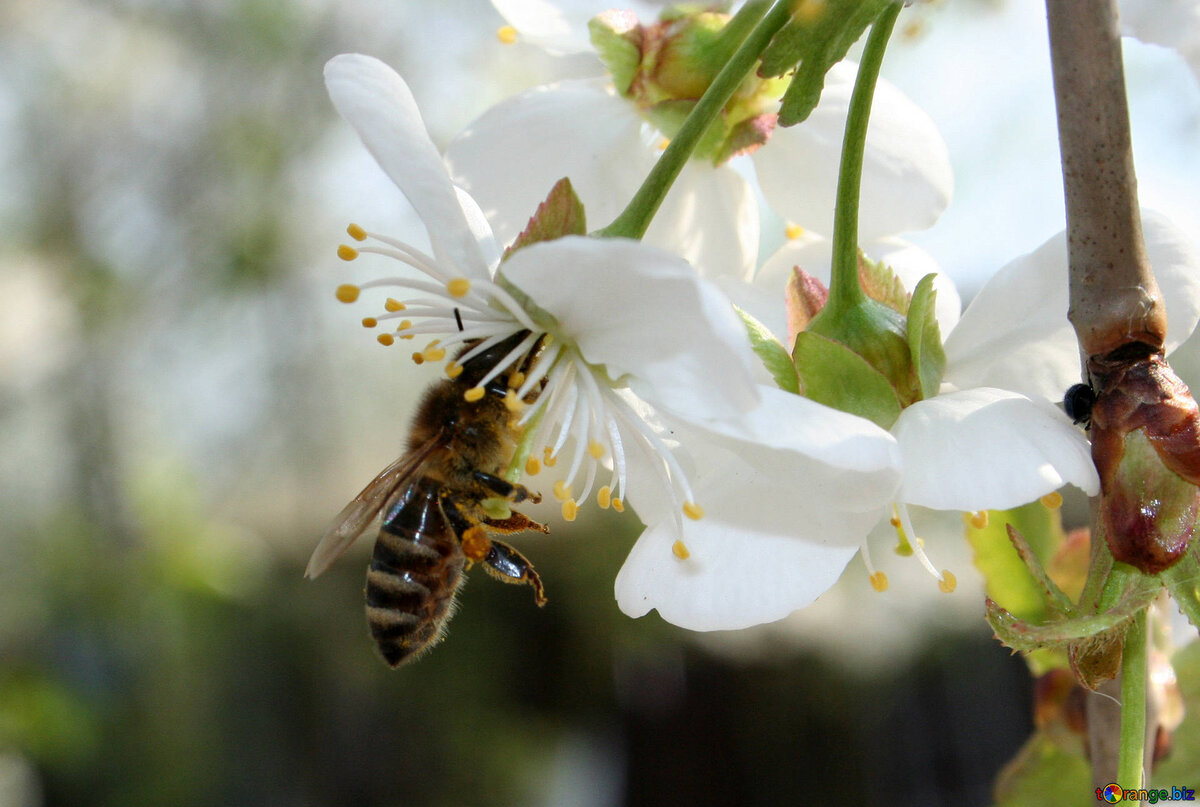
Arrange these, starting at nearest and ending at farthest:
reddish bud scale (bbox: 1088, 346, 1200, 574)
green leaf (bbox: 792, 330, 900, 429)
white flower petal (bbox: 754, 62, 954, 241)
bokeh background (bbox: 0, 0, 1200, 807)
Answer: reddish bud scale (bbox: 1088, 346, 1200, 574), green leaf (bbox: 792, 330, 900, 429), white flower petal (bbox: 754, 62, 954, 241), bokeh background (bbox: 0, 0, 1200, 807)

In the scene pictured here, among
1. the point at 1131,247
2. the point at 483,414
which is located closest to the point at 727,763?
the point at 483,414

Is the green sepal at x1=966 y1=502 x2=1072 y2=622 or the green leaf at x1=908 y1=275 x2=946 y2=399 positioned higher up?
the green leaf at x1=908 y1=275 x2=946 y2=399

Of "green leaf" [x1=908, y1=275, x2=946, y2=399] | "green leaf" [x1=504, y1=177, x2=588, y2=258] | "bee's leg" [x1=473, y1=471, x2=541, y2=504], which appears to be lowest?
"bee's leg" [x1=473, y1=471, x2=541, y2=504]

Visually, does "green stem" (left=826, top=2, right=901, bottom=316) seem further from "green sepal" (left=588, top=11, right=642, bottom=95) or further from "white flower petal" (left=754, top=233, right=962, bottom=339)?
"green sepal" (left=588, top=11, right=642, bottom=95)

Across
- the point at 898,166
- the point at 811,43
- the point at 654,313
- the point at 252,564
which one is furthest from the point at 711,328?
the point at 252,564

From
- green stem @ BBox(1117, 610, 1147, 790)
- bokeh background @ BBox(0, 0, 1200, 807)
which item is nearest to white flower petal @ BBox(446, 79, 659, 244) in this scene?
green stem @ BBox(1117, 610, 1147, 790)

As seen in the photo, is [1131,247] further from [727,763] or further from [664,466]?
[727,763]

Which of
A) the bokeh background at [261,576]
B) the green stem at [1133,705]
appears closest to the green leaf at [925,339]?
the green stem at [1133,705]
